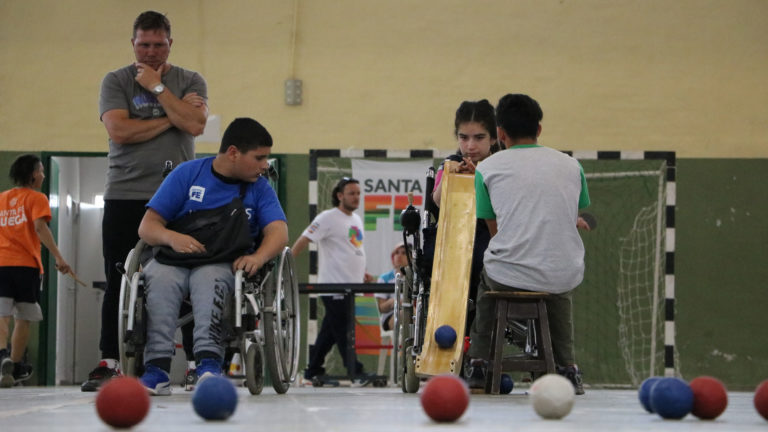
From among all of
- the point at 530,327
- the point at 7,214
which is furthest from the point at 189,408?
the point at 7,214

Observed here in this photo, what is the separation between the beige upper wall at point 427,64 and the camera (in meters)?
7.87

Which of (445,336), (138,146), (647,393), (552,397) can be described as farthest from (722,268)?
(552,397)

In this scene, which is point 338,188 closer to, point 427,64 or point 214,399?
point 427,64

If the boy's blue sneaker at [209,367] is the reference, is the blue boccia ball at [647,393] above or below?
above

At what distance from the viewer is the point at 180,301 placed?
3387 mm

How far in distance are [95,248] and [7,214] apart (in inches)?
102

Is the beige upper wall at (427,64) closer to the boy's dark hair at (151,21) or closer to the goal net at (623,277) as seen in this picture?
the goal net at (623,277)

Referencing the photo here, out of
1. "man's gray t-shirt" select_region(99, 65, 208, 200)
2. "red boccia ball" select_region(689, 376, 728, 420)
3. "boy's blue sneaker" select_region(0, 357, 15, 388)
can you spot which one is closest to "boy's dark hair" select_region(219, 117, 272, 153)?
"man's gray t-shirt" select_region(99, 65, 208, 200)

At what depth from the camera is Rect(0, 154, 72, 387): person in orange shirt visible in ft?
20.2

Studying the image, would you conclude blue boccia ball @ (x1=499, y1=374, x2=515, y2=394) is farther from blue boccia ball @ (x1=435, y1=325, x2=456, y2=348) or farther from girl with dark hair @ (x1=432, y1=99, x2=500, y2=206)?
girl with dark hair @ (x1=432, y1=99, x2=500, y2=206)

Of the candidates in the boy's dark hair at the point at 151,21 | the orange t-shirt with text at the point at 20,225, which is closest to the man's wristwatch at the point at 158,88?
the boy's dark hair at the point at 151,21

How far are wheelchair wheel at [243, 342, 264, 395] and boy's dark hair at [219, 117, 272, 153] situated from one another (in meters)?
0.65

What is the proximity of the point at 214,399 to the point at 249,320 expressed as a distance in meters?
1.32

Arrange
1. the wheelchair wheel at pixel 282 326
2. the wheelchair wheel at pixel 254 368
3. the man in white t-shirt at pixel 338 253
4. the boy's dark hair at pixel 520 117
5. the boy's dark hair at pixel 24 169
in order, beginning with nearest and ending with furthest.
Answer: the wheelchair wheel at pixel 254 368, the wheelchair wheel at pixel 282 326, the boy's dark hair at pixel 520 117, the boy's dark hair at pixel 24 169, the man in white t-shirt at pixel 338 253
